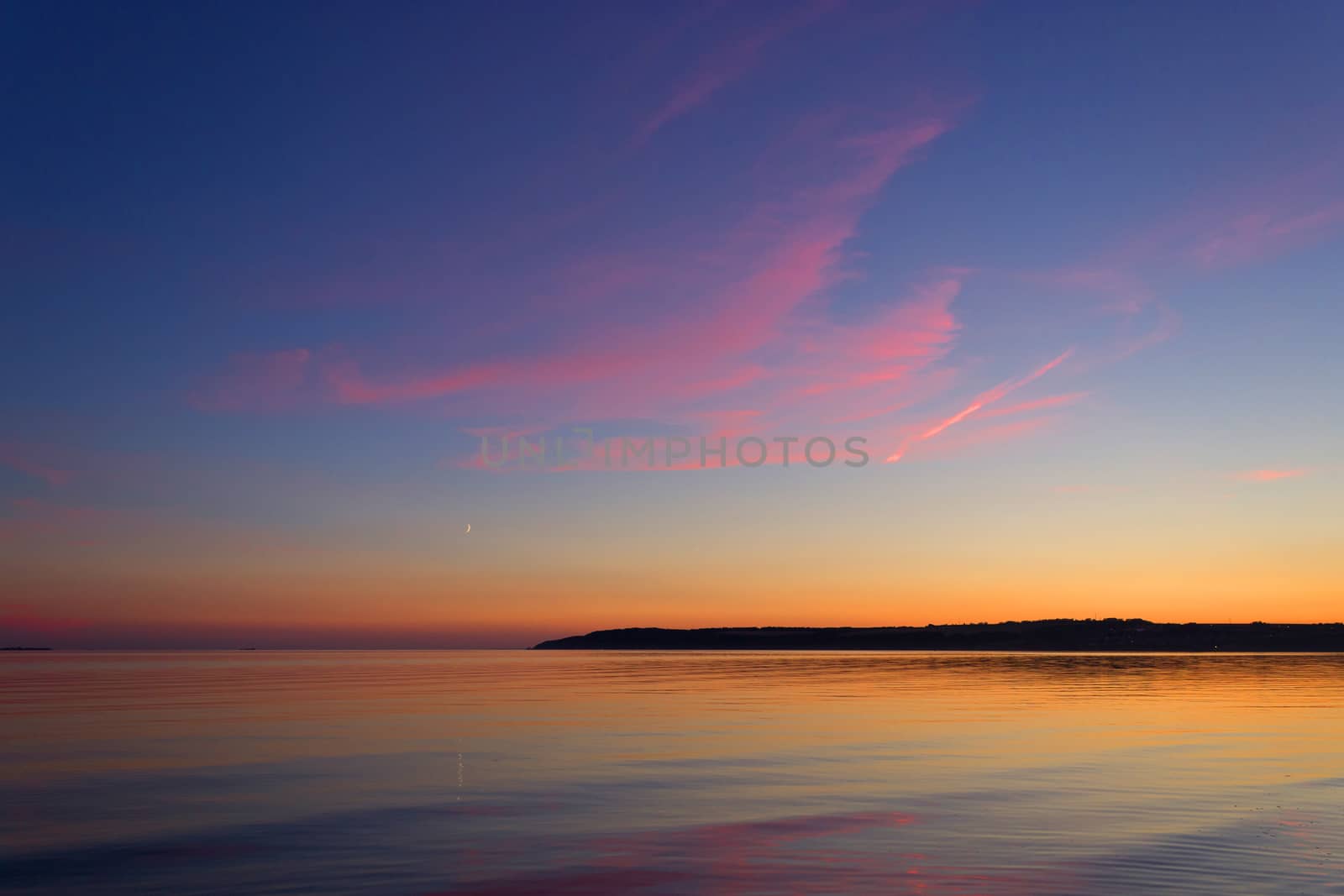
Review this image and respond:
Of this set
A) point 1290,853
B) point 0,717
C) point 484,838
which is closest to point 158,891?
point 484,838

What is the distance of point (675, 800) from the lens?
22.8 meters

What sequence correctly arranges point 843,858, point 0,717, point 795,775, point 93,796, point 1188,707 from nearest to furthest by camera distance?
point 843,858 → point 93,796 → point 795,775 → point 0,717 → point 1188,707

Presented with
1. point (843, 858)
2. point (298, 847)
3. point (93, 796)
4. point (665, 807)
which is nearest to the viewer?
point (843, 858)

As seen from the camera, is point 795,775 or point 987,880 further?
point 795,775

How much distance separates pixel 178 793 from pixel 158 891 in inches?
385

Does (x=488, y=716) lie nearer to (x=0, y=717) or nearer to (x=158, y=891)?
(x=0, y=717)

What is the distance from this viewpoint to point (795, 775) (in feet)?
86.3

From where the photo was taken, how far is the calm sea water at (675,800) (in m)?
15.8

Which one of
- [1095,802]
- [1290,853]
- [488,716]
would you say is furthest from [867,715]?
[1290,853]

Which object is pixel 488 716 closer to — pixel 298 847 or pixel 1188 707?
pixel 298 847

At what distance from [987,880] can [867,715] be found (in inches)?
1154

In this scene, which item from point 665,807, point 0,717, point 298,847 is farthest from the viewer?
point 0,717

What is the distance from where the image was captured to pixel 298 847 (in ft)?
58.8

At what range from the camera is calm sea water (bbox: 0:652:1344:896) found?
52.0 ft
